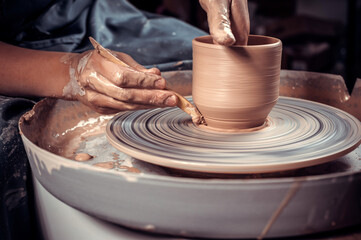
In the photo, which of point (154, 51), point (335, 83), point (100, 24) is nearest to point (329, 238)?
point (335, 83)

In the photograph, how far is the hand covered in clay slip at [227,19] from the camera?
88cm

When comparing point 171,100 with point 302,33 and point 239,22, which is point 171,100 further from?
point 302,33

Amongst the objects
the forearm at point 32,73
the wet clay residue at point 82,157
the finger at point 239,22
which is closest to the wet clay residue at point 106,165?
the wet clay residue at point 82,157

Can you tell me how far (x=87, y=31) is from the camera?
5.36ft

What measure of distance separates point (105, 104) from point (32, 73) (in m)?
0.30

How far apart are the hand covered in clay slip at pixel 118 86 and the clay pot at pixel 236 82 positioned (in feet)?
0.29

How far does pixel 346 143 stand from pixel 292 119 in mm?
191

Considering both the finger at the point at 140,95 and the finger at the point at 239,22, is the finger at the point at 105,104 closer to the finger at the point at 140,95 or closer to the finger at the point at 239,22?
the finger at the point at 140,95

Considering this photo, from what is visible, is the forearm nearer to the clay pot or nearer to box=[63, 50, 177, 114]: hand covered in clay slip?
box=[63, 50, 177, 114]: hand covered in clay slip

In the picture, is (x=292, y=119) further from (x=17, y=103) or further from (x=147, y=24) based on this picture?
(x=147, y=24)

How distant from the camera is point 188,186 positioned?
0.59 m

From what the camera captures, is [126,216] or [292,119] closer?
[126,216]

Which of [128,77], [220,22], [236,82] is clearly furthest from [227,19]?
[128,77]

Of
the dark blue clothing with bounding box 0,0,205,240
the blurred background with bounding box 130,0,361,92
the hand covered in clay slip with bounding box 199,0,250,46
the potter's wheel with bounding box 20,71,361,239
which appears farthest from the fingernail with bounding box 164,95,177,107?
the blurred background with bounding box 130,0,361,92
